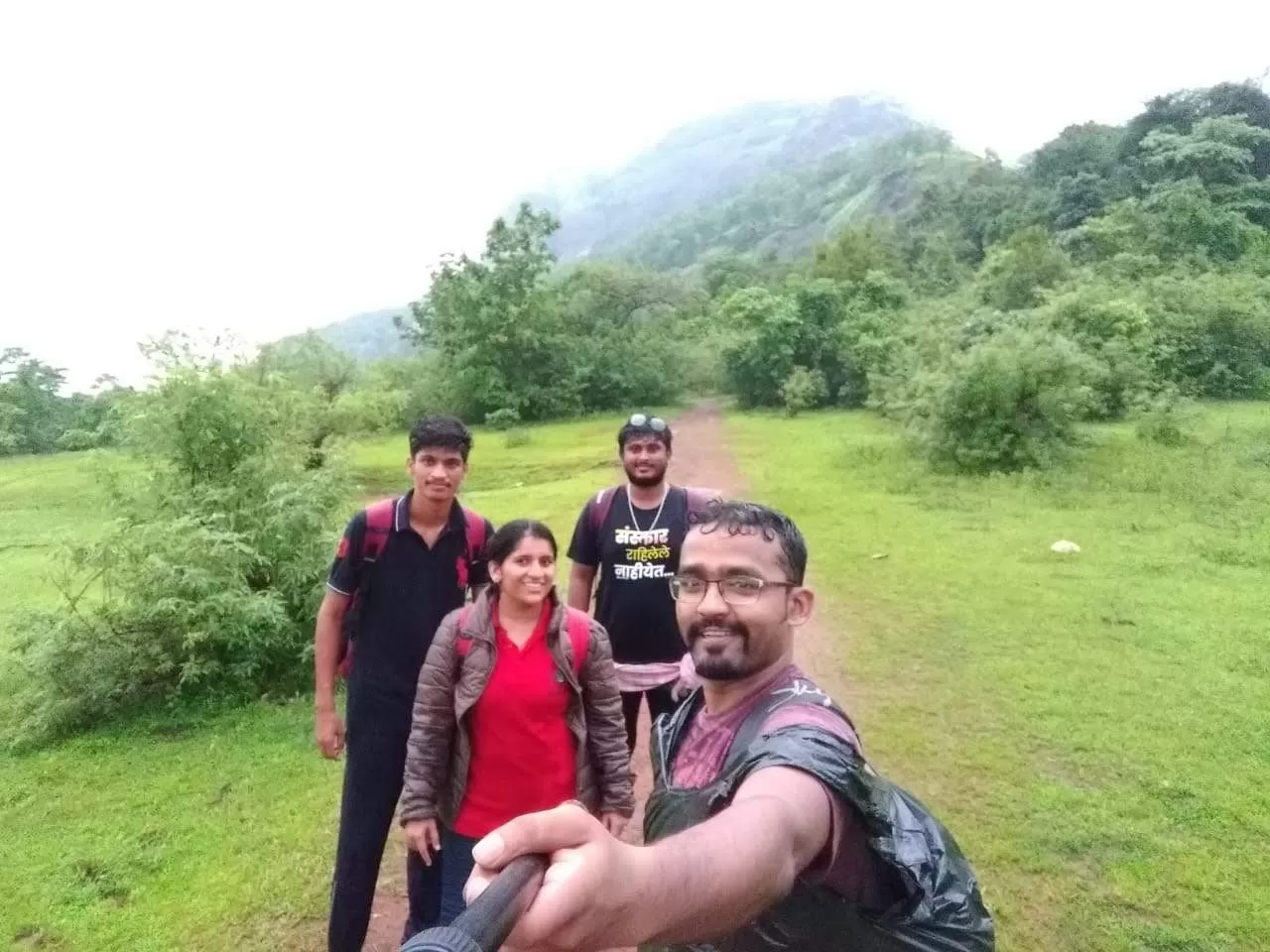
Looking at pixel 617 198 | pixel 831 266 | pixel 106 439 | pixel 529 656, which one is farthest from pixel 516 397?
pixel 617 198

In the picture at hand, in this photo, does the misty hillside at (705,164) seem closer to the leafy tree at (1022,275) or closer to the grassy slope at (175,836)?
the leafy tree at (1022,275)

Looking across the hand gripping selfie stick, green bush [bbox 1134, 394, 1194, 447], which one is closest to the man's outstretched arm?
the hand gripping selfie stick

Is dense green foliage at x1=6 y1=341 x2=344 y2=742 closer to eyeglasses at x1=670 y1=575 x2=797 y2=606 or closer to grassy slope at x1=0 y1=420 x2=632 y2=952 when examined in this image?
grassy slope at x1=0 y1=420 x2=632 y2=952

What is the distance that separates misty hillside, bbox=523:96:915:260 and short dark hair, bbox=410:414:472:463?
11067cm

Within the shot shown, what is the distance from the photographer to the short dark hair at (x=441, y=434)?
303cm

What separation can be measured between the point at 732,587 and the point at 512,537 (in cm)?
118

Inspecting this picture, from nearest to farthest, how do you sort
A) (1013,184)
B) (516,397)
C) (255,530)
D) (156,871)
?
(156,871), (255,530), (516,397), (1013,184)

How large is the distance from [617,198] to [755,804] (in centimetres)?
16165

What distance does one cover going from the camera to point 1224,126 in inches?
1113

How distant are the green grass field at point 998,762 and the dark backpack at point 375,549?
1.66m

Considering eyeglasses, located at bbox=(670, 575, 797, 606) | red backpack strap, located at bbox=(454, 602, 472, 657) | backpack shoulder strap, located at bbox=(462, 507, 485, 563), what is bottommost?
red backpack strap, located at bbox=(454, 602, 472, 657)

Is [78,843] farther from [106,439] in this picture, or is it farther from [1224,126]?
[1224,126]

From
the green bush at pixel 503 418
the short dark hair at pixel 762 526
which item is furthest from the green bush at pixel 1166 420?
the green bush at pixel 503 418

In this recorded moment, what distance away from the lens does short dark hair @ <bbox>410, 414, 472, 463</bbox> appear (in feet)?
9.93
